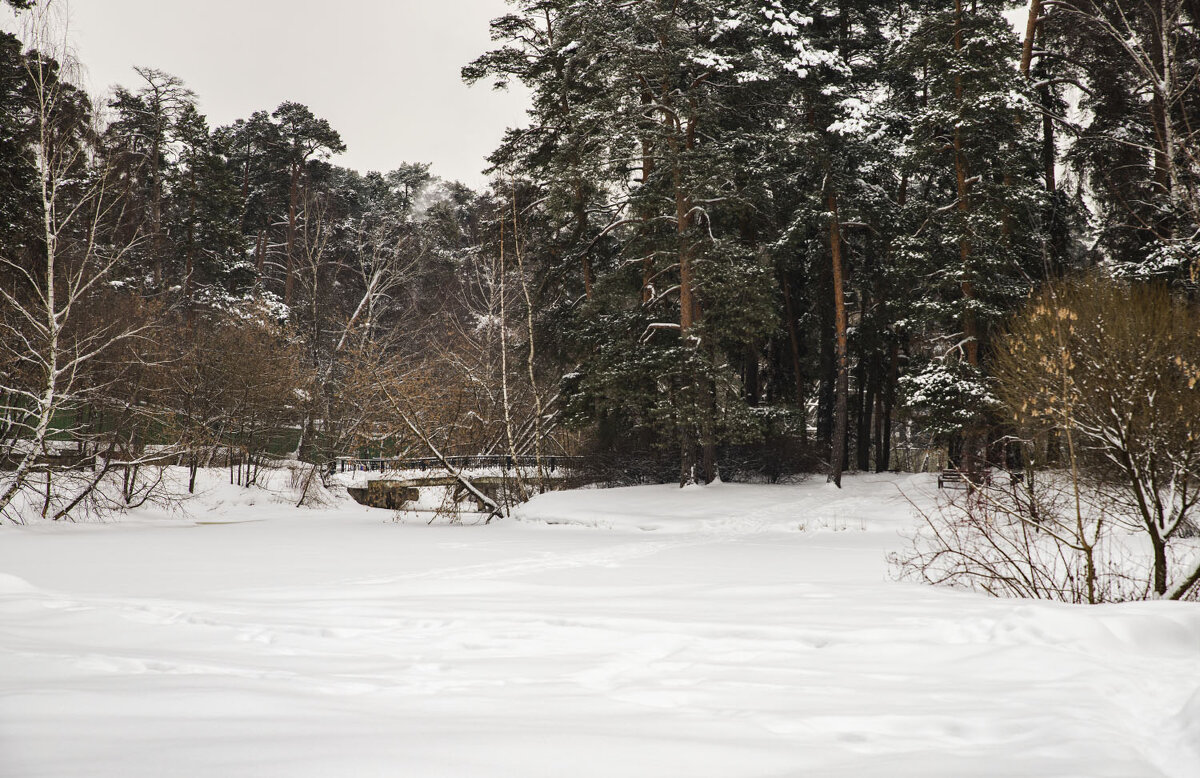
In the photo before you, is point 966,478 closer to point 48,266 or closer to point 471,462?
point 471,462

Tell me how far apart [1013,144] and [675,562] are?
43.1 ft

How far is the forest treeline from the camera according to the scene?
15.3m

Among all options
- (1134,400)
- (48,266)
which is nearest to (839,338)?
(1134,400)

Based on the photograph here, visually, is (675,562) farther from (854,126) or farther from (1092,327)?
(854,126)

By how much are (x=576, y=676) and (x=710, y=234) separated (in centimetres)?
1490

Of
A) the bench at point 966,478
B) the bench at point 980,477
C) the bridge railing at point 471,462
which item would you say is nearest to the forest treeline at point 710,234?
the bridge railing at point 471,462

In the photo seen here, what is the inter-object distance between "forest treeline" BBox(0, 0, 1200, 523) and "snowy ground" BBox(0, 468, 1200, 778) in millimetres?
9245

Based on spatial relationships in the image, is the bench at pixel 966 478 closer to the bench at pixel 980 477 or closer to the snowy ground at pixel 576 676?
the bench at pixel 980 477

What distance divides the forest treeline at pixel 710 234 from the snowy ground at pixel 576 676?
9245 millimetres

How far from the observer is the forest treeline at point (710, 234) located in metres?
15.3

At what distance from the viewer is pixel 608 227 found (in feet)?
64.7

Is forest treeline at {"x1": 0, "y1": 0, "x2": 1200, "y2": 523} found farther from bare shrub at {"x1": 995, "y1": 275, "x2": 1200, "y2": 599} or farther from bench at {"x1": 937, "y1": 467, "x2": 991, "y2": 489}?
bare shrub at {"x1": 995, "y1": 275, "x2": 1200, "y2": 599}

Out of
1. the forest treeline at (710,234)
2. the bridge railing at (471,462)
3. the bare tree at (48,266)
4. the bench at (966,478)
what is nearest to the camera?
the bench at (966,478)

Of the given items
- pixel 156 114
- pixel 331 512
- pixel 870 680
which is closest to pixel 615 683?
pixel 870 680
